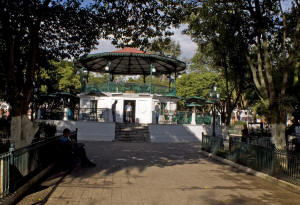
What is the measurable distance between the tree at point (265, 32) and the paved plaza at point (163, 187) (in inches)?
111

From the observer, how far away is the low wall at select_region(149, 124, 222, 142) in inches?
858

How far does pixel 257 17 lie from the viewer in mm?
10680

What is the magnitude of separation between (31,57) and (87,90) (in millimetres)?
18325

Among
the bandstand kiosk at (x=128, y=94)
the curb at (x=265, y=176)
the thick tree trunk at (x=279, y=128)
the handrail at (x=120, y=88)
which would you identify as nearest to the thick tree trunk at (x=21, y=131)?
the curb at (x=265, y=176)

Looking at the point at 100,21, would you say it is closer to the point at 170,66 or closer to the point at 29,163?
the point at 29,163

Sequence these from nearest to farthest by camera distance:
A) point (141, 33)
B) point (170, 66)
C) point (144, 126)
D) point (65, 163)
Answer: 1. point (65, 163)
2. point (141, 33)
3. point (144, 126)
4. point (170, 66)

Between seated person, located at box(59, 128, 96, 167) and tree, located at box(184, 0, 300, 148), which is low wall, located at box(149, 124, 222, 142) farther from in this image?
seated person, located at box(59, 128, 96, 167)

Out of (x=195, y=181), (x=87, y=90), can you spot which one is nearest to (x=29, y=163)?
(x=195, y=181)

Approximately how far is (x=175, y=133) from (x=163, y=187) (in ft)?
50.4

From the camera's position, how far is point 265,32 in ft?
37.8

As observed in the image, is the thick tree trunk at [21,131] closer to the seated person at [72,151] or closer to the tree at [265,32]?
the seated person at [72,151]

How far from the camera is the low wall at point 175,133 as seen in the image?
2180 centimetres

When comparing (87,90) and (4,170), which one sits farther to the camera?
(87,90)

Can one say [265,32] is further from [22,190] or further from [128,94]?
[128,94]
